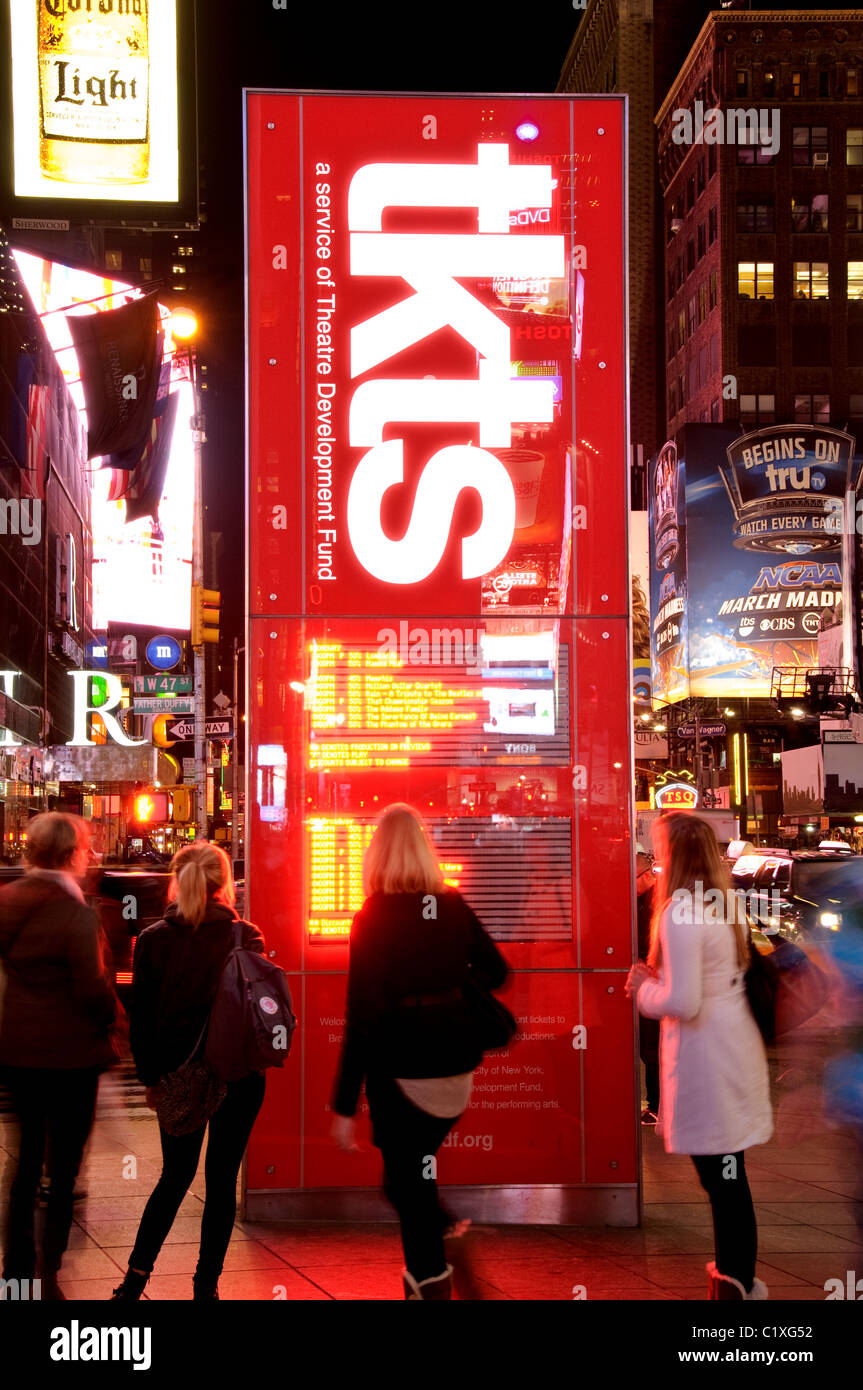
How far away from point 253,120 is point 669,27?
99.1m

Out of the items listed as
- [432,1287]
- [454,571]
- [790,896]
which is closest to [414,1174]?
[432,1287]

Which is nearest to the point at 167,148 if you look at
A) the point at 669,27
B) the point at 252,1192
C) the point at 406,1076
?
the point at 252,1192

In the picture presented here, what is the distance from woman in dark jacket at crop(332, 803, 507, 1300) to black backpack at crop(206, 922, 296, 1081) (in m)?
0.42

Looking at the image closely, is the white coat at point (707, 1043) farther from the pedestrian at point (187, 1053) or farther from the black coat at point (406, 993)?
the pedestrian at point (187, 1053)

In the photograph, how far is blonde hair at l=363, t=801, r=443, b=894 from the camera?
5312mm

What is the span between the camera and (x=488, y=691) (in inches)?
306

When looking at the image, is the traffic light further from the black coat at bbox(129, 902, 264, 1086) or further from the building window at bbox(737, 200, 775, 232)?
the building window at bbox(737, 200, 775, 232)

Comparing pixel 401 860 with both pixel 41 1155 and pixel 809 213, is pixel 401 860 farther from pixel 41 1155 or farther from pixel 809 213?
pixel 809 213

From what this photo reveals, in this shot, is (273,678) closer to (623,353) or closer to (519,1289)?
(623,353)

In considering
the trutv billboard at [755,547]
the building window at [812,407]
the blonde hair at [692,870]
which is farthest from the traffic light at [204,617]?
the building window at [812,407]

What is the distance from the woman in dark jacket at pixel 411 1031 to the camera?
5.09 metres

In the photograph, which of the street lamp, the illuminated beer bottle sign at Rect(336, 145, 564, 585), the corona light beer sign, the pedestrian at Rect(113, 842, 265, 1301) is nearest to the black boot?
the pedestrian at Rect(113, 842, 265, 1301)

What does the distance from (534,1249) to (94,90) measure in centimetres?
1344

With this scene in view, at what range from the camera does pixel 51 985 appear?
6004 mm
